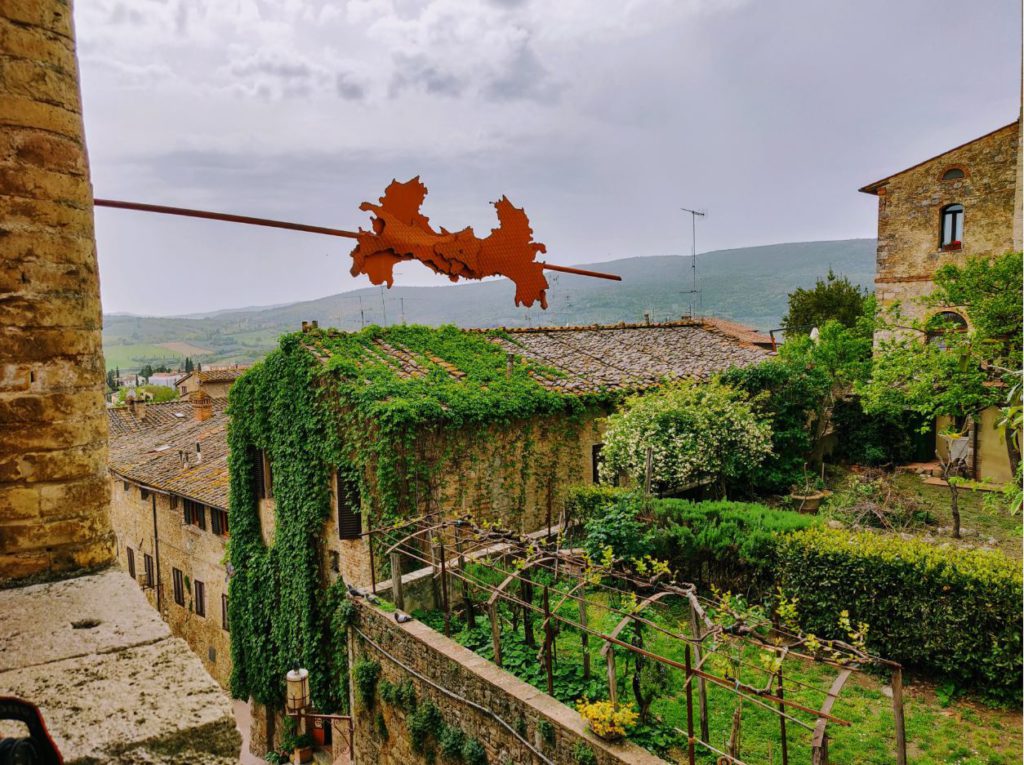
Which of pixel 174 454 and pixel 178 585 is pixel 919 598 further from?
pixel 174 454

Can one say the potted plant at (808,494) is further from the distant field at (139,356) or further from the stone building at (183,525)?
the distant field at (139,356)

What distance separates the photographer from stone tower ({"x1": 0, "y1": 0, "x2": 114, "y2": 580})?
302cm

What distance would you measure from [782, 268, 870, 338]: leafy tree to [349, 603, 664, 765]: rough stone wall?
→ 3656cm

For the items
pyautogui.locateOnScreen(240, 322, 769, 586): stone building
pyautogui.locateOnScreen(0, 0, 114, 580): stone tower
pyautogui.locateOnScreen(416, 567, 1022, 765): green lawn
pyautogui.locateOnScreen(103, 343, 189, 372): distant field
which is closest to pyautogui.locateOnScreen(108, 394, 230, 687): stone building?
pyautogui.locateOnScreen(240, 322, 769, 586): stone building

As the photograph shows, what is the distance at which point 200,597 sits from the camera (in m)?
20.7

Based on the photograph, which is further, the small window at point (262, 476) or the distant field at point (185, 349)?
the distant field at point (185, 349)

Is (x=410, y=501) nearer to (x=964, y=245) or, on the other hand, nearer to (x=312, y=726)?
(x=312, y=726)

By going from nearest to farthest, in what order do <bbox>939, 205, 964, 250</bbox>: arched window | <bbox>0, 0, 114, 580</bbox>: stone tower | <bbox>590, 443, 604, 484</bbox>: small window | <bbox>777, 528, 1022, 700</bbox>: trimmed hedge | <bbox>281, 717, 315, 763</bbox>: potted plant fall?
1. <bbox>0, 0, 114, 580</bbox>: stone tower
2. <bbox>777, 528, 1022, 700</bbox>: trimmed hedge
3. <bbox>281, 717, 315, 763</bbox>: potted plant
4. <bbox>590, 443, 604, 484</bbox>: small window
5. <bbox>939, 205, 964, 250</bbox>: arched window

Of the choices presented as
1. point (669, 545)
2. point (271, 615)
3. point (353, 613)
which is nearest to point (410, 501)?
point (353, 613)

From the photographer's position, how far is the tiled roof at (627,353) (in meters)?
16.4

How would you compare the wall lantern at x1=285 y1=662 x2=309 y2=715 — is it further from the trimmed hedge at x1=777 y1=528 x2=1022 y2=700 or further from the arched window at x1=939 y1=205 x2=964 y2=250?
the arched window at x1=939 y1=205 x2=964 y2=250

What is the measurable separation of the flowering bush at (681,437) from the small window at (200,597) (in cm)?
1376

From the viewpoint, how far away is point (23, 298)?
3037 mm

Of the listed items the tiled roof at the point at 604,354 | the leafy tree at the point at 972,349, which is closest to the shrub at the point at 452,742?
the tiled roof at the point at 604,354
